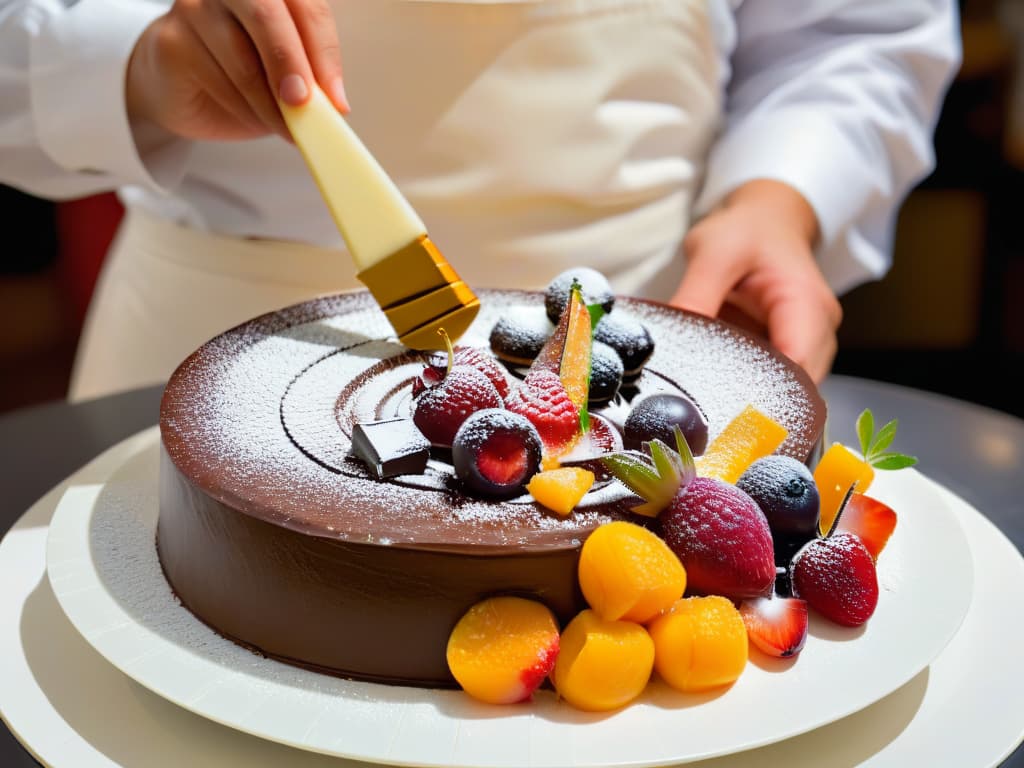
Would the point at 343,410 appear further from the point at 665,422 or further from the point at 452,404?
the point at 665,422

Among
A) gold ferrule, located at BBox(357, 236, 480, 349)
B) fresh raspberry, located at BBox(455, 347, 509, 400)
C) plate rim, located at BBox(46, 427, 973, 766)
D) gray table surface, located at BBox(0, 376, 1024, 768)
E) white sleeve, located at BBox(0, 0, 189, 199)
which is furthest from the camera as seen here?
white sleeve, located at BBox(0, 0, 189, 199)

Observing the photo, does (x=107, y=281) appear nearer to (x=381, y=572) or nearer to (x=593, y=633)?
(x=381, y=572)

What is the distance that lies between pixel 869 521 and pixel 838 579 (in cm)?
12

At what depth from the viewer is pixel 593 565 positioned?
105cm

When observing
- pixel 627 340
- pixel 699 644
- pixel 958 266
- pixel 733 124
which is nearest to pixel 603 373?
pixel 627 340

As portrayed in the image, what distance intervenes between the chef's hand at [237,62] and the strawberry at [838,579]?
2.73ft

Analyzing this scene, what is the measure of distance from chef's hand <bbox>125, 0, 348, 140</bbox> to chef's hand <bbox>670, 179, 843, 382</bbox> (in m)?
0.71

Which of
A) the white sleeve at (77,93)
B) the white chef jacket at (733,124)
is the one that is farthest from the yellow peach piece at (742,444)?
the white sleeve at (77,93)

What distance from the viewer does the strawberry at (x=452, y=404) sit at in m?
1.24

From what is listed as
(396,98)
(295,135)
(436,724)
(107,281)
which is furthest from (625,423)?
(107,281)

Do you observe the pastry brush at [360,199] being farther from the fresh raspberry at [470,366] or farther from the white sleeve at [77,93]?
the white sleeve at [77,93]

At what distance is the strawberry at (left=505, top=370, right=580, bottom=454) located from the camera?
1242 mm

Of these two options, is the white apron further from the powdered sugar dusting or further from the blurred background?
the blurred background

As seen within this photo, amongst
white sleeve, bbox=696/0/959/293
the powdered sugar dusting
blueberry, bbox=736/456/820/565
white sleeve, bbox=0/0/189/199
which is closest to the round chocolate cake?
the powdered sugar dusting
